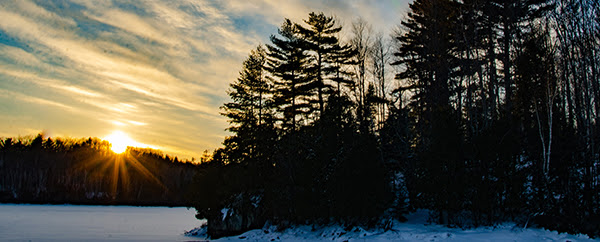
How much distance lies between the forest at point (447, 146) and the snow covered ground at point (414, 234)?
2.00 ft

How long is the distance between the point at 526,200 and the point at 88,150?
104151 mm

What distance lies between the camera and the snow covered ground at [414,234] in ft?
33.5

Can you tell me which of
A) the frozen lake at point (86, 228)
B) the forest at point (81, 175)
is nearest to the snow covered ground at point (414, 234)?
the frozen lake at point (86, 228)

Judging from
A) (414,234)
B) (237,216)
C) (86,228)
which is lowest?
(86,228)

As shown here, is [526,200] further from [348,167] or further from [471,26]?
[471,26]

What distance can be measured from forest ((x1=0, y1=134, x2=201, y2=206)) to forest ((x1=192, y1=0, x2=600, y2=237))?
69483mm

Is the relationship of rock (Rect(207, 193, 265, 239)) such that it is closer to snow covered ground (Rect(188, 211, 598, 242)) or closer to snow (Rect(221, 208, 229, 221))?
snow (Rect(221, 208, 229, 221))

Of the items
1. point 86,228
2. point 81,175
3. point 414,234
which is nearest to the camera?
point 414,234

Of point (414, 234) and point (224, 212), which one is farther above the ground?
point (414, 234)

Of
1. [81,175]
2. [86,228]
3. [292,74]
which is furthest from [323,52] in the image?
[81,175]

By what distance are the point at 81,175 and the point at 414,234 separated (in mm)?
90197

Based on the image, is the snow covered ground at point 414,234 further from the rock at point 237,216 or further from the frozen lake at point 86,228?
A: the frozen lake at point 86,228

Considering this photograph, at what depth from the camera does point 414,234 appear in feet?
38.3

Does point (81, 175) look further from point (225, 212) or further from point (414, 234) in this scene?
point (414, 234)
